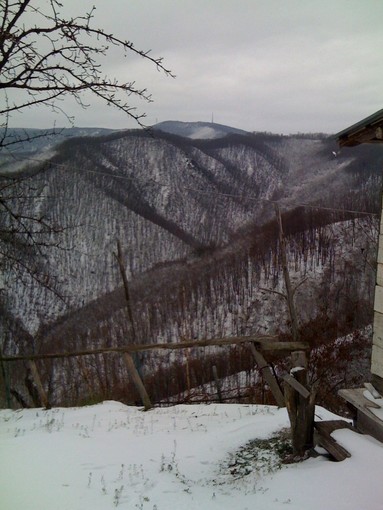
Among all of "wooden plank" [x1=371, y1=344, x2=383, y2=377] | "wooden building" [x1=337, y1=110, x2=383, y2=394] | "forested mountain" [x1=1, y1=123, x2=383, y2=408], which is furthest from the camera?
"forested mountain" [x1=1, y1=123, x2=383, y2=408]

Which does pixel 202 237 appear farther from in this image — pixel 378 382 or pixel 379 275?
pixel 379 275

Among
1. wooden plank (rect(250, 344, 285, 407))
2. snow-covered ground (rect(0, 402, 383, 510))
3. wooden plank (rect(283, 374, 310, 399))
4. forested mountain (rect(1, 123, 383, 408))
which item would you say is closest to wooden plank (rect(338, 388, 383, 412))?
snow-covered ground (rect(0, 402, 383, 510))

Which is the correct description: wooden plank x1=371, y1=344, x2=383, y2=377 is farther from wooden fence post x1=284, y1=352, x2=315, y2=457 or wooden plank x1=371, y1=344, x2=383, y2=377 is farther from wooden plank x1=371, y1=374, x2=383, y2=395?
wooden fence post x1=284, y1=352, x2=315, y2=457

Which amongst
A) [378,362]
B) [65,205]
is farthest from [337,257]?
[378,362]

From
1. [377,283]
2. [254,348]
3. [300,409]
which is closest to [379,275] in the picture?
[377,283]

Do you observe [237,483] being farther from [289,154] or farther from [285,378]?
[289,154]
